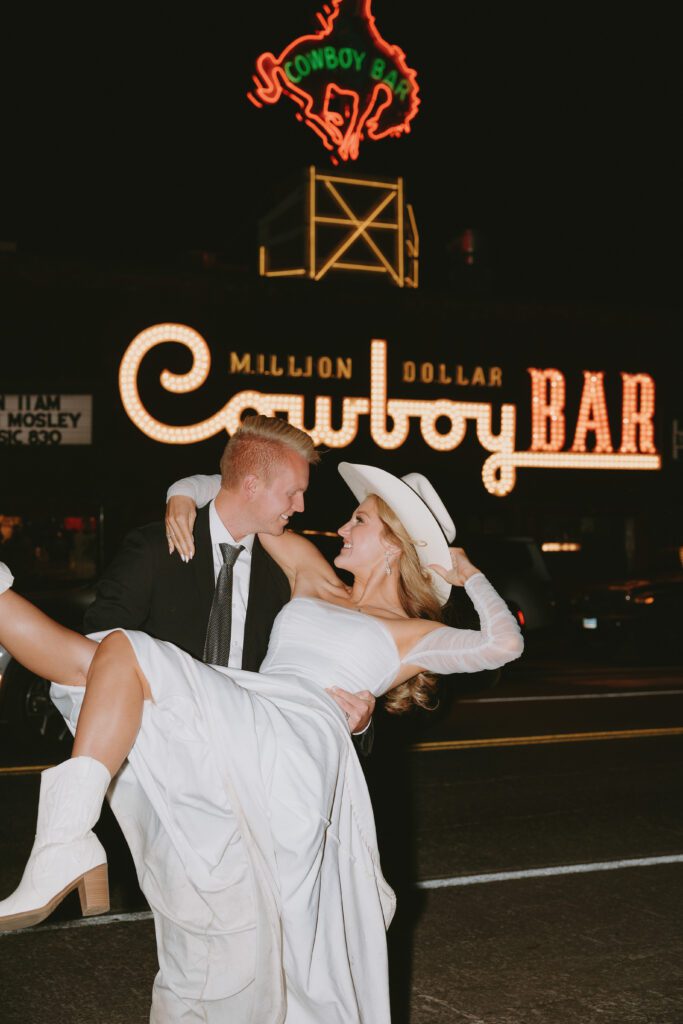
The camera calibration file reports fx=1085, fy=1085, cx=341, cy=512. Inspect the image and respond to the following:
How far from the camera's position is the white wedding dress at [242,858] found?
3.14 metres

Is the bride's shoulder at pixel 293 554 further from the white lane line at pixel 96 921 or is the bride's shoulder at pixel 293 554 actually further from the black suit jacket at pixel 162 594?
the white lane line at pixel 96 921

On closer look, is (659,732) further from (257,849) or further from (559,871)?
(257,849)

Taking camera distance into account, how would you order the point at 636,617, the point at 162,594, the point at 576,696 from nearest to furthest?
the point at 162,594, the point at 576,696, the point at 636,617

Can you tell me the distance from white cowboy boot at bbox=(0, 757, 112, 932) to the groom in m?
1.18

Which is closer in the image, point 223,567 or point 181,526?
point 181,526

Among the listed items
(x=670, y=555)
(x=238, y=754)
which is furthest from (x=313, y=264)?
(x=238, y=754)

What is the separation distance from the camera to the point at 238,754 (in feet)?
10.5

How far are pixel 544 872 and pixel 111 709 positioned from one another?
3.72 meters

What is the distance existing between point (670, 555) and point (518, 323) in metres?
5.60

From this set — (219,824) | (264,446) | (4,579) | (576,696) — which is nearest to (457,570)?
(264,446)

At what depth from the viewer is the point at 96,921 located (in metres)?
5.17

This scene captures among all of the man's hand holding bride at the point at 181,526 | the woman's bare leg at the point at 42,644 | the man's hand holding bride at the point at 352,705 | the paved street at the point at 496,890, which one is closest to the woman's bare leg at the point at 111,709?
the woman's bare leg at the point at 42,644

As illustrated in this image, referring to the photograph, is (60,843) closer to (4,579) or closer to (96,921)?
(4,579)

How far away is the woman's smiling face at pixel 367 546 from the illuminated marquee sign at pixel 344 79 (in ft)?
62.4
